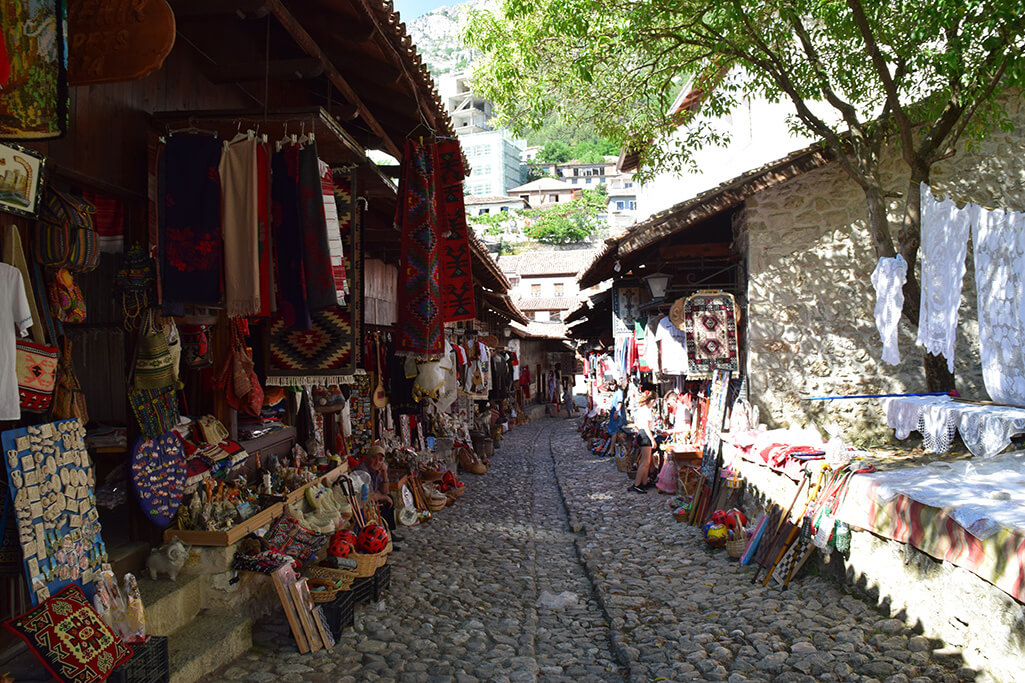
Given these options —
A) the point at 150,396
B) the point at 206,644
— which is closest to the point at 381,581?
the point at 206,644

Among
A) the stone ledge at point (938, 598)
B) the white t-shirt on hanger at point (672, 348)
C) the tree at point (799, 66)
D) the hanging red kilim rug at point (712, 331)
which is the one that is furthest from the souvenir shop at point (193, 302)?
the white t-shirt on hanger at point (672, 348)

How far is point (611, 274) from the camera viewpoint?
14.4m

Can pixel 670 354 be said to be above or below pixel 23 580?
above

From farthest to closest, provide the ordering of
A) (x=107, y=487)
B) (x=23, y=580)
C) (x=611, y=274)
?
(x=611, y=274), (x=107, y=487), (x=23, y=580)

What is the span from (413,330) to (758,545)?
4294 millimetres

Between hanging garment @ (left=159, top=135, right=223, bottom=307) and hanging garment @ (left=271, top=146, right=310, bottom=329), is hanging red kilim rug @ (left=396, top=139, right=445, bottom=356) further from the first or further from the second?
hanging garment @ (left=159, top=135, right=223, bottom=307)

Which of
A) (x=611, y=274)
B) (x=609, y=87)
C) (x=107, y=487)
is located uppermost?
(x=609, y=87)

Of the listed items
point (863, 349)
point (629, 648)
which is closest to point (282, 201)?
point (629, 648)

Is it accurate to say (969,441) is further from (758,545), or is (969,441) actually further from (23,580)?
(23,580)

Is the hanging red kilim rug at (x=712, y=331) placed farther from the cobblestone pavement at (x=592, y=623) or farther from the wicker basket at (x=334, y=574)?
the wicker basket at (x=334, y=574)

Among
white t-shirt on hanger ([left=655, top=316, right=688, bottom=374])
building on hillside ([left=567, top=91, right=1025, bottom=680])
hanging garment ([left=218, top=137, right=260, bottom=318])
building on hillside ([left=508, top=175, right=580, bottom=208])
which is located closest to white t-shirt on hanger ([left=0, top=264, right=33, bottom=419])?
hanging garment ([left=218, top=137, right=260, bottom=318])

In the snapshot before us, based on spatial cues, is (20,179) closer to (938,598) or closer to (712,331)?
(938,598)

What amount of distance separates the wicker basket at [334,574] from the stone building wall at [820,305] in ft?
19.9

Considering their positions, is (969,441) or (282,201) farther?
(969,441)
